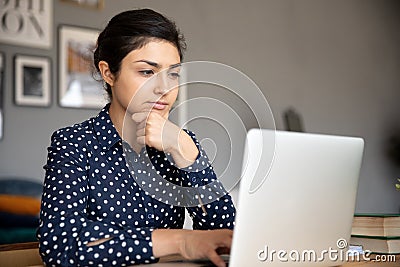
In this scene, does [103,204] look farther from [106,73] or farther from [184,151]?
[106,73]

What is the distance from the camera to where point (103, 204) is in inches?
52.9

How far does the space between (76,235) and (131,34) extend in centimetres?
53

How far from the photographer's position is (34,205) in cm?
310

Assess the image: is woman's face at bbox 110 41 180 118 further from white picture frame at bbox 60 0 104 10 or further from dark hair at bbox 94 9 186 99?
white picture frame at bbox 60 0 104 10

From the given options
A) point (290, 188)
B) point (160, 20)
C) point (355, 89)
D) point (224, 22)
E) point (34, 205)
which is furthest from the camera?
point (355, 89)

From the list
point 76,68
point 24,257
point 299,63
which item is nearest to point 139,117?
point 24,257

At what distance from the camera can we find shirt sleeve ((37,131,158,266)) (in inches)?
41.6

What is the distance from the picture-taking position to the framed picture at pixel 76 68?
11.3 feet

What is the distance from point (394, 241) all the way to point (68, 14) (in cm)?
266

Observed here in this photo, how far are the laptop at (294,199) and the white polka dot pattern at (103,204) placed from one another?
98 millimetres

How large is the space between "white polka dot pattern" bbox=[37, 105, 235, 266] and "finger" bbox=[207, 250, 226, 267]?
118mm

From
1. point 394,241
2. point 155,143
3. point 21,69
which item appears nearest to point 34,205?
point 21,69

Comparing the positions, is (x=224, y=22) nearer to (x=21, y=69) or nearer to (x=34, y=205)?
(x=21, y=69)

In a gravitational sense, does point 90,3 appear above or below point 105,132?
above
